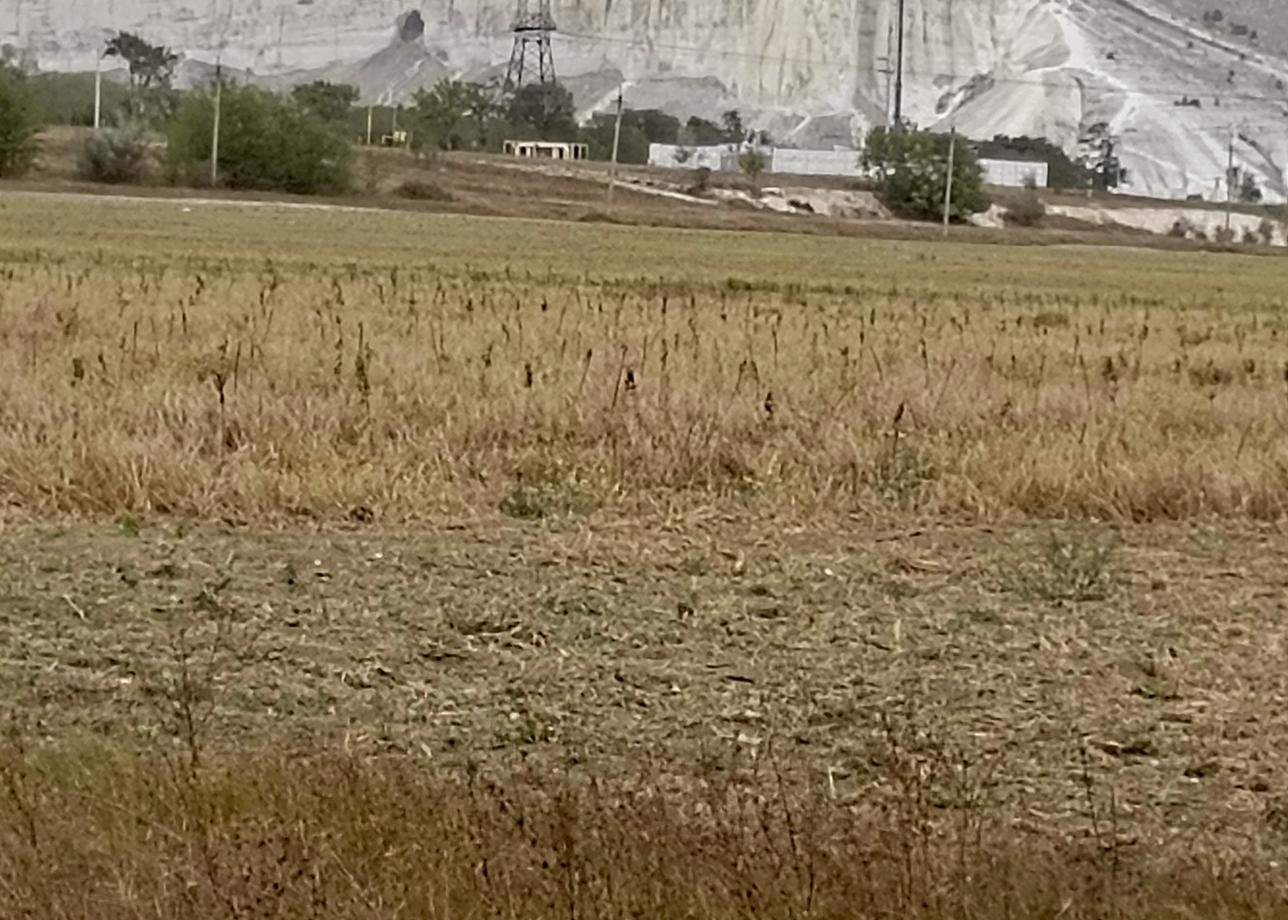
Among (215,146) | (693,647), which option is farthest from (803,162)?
(693,647)

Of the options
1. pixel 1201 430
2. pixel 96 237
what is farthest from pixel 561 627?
pixel 96 237

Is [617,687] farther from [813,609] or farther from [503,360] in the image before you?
[503,360]

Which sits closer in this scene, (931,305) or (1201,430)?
(1201,430)

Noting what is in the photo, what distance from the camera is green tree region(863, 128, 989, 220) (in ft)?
396

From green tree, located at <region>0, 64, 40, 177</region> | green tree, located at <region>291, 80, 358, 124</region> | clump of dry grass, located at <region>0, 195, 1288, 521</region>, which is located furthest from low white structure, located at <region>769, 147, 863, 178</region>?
clump of dry grass, located at <region>0, 195, 1288, 521</region>

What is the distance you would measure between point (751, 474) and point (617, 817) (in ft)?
19.4

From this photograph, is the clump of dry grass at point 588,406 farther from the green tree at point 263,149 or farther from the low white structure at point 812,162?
the low white structure at point 812,162

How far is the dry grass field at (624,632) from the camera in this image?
4641 millimetres

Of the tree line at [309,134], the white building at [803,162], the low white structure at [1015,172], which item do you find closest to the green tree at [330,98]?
the tree line at [309,134]

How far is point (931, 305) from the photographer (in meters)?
30.2

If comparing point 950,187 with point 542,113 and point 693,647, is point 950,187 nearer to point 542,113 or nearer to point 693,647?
point 542,113

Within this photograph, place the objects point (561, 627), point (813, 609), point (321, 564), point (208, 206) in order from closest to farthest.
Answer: point (561, 627), point (813, 609), point (321, 564), point (208, 206)

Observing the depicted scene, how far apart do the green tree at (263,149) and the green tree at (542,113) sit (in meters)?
67.9

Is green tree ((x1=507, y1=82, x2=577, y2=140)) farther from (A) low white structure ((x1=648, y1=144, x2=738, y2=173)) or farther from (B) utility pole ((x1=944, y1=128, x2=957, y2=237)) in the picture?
(B) utility pole ((x1=944, y1=128, x2=957, y2=237))
